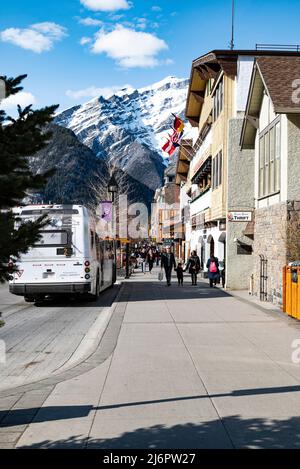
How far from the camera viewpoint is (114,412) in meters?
6.15

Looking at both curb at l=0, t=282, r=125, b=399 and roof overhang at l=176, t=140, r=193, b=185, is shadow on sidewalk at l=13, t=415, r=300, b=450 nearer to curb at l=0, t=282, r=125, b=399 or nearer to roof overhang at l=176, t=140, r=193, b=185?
curb at l=0, t=282, r=125, b=399

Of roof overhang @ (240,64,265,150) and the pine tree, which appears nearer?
the pine tree

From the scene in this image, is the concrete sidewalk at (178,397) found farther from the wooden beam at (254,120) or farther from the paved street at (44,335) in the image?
the wooden beam at (254,120)

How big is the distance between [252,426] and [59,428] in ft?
5.85

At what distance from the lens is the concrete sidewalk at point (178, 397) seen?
5.33 metres

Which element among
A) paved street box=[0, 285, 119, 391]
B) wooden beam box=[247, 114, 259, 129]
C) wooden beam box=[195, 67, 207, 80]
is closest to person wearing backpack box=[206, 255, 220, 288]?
paved street box=[0, 285, 119, 391]

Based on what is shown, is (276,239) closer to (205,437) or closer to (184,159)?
(205,437)

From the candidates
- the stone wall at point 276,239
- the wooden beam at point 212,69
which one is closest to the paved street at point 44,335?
the stone wall at point 276,239

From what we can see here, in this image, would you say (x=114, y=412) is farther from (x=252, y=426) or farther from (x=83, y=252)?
(x=83, y=252)

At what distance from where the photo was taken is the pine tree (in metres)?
3.78

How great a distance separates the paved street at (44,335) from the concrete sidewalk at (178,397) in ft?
2.27

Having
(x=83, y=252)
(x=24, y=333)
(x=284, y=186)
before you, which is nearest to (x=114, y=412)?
(x=24, y=333)

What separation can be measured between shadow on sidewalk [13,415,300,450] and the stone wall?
34.6ft

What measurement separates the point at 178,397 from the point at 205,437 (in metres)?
1.45
